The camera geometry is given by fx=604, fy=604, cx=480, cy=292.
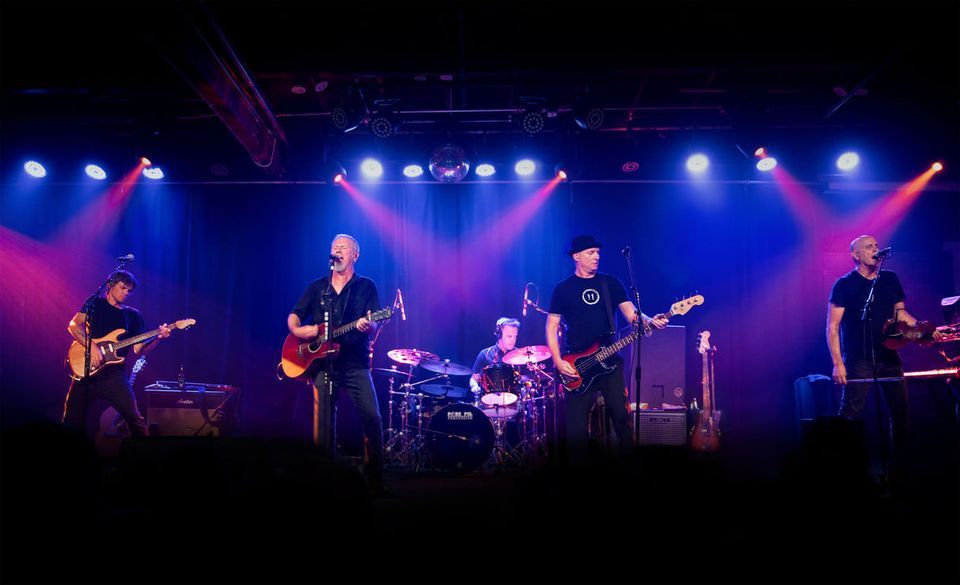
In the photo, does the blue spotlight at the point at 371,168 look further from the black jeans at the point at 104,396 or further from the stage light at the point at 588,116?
the black jeans at the point at 104,396

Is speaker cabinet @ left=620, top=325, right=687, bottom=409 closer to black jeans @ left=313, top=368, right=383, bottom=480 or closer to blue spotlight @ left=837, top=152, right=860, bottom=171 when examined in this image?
blue spotlight @ left=837, top=152, right=860, bottom=171

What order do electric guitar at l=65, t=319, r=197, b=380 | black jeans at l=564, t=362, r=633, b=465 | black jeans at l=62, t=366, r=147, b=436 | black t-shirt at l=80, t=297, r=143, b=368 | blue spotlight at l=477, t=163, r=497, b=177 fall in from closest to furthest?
black jeans at l=564, t=362, r=633, b=465
black jeans at l=62, t=366, r=147, b=436
electric guitar at l=65, t=319, r=197, b=380
black t-shirt at l=80, t=297, r=143, b=368
blue spotlight at l=477, t=163, r=497, b=177

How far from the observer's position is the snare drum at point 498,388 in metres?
7.84

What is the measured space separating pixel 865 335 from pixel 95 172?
10.4 meters

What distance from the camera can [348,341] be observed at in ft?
19.8

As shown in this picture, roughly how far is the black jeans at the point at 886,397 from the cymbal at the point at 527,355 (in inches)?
135

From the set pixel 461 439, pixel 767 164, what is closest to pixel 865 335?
pixel 767 164

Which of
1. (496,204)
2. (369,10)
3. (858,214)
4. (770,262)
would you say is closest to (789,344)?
(770,262)

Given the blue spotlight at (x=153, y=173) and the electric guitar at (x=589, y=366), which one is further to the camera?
the blue spotlight at (x=153, y=173)

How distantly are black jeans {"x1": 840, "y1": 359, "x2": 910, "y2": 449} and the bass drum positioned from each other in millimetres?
3924

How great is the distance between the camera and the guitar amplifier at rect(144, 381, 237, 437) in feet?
27.0

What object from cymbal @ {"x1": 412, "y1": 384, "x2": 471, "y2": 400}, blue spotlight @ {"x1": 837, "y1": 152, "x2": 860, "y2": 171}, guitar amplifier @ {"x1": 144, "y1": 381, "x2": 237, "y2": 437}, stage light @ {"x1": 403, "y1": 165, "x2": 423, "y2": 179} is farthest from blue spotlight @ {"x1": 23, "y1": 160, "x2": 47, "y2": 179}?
blue spotlight @ {"x1": 837, "y1": 152, "x2": 860, "y2": 171}

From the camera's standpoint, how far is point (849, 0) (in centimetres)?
621

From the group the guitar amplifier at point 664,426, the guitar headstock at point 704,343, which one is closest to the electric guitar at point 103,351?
the guitar amplifier at point 664,426
